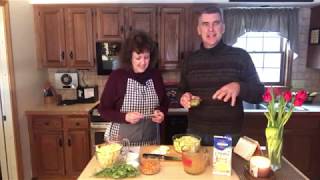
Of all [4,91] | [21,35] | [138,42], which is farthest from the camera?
[21,35]

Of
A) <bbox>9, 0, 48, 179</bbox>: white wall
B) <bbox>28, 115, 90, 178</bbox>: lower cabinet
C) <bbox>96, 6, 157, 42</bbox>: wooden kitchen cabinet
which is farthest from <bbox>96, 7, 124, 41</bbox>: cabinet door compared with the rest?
<bbox>28, 115, 90, 178</bbox>: lower cabinet

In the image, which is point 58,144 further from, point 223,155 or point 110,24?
point 223,155

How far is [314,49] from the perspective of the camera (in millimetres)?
3213

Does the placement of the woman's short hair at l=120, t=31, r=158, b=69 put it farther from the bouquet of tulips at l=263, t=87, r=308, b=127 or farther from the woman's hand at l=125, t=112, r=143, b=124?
the bouquet of tulips at l=263, t=87, r=308, b=127

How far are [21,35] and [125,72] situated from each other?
5.39ft

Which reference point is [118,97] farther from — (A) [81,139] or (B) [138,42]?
(A) [81,139]

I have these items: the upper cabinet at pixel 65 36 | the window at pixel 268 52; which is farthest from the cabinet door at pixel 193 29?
the upper cabinet at pixel 65 36

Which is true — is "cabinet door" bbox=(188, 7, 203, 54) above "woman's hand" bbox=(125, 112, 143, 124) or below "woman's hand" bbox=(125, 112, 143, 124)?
above

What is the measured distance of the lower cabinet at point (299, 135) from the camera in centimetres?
294

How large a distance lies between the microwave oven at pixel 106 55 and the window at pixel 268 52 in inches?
57.3

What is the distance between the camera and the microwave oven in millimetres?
3135

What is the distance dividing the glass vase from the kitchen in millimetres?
2259

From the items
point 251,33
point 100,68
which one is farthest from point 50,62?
point 251,33

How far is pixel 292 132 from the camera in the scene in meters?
2.98
